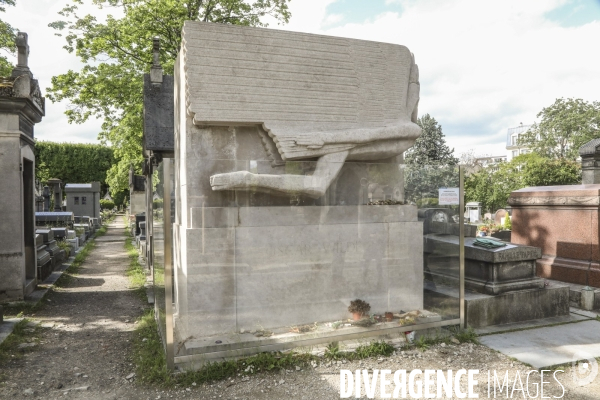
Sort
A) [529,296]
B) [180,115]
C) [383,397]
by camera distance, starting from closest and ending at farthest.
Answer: [383,397] → [180,115] → [529,296]

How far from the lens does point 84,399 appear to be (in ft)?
11.0

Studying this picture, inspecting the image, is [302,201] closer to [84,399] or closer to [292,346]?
[292,346]

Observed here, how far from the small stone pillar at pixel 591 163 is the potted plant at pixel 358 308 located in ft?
20.1

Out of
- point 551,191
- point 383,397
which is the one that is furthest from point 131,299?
point 551,191

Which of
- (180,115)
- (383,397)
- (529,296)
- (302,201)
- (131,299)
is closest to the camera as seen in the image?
(383,397)

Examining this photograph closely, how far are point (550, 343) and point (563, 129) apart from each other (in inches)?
1558

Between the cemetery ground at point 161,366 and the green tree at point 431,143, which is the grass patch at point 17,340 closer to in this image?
the cemetery ground at point 161,366

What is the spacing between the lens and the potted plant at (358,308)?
4465mm

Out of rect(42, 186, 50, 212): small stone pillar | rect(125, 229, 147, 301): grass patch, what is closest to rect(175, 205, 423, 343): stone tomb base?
rect(125, 229, 147, 301): grass patch

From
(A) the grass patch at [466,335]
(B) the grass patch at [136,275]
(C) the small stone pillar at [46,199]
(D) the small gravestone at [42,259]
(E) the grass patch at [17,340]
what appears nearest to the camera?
(E) the grass patch at [17,340]

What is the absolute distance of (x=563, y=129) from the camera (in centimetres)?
3678

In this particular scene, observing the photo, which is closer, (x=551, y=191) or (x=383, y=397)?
(x=383, y=397)

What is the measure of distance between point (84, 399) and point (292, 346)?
1.85m

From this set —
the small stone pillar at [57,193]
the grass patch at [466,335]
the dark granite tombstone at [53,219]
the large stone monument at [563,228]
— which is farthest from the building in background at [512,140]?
the grass patch at [466,335]
